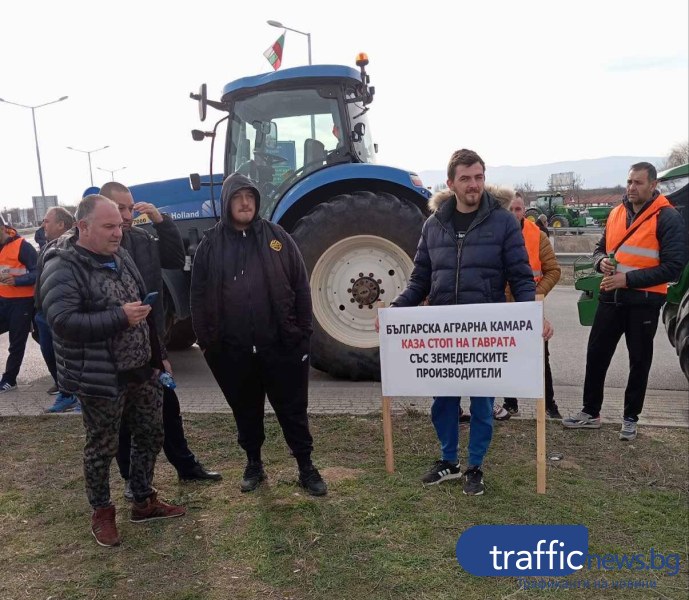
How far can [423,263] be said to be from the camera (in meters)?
3.42

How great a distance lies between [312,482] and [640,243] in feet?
8.09

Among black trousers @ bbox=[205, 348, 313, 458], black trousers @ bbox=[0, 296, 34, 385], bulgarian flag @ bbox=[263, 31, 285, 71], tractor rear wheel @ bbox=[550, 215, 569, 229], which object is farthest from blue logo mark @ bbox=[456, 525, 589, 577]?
tractor rear wheel @ bbox=[550, 215, 569, 229]

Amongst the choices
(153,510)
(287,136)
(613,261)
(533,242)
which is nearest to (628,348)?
(613,261)

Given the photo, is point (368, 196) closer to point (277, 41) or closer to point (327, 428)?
point (327, 428)

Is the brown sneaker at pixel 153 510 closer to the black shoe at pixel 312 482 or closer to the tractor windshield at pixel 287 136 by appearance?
the black shoe at pixel 312 482

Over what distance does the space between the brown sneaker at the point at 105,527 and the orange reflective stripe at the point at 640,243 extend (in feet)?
10.7

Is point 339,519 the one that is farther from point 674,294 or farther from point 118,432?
point 674,294

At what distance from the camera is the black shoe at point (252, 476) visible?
3.35 m

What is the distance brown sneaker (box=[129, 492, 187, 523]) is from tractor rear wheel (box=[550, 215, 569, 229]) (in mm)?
23522

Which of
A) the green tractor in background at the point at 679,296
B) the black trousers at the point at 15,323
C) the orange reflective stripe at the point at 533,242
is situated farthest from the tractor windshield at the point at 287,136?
the green tractor in background at the point at 679,296

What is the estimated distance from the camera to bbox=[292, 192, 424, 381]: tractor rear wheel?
5.19 m

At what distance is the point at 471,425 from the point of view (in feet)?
10.9

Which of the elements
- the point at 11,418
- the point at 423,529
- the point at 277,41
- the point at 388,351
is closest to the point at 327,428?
the point at 388,351

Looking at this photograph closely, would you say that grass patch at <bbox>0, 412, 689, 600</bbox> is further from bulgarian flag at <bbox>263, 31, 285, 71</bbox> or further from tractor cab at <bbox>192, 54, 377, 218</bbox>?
bulgarian flag at <bbox>263, 31, 285, 71</bbox>
